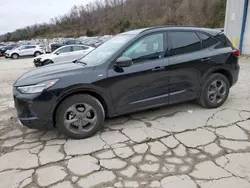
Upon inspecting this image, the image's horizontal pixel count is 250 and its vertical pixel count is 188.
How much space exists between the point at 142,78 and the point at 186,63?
35.4 inches

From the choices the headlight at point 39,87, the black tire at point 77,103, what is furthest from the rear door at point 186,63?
the headlight at point 39,87

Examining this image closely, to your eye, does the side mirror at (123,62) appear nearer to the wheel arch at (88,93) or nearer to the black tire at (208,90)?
the wheel arch at (88,93)

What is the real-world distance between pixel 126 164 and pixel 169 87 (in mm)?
1594

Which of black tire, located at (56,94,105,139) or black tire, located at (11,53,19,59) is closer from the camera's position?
black tire, located at (56,94,105,139)

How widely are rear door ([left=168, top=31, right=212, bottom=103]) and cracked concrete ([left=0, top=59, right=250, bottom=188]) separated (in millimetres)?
472

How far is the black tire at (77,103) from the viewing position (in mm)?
2918

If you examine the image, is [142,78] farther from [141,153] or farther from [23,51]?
[23,51]

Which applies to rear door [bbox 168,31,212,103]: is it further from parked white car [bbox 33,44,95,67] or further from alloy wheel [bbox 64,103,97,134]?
parked white car [bbox 33,44,95,67]

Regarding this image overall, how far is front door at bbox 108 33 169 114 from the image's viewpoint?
3.15 meters

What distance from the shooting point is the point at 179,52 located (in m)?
3.55

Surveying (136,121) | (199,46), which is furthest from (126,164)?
Answer: (199,46)

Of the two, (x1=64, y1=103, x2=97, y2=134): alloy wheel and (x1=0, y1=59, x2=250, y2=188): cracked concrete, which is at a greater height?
(x1=64, y1=103, x2=97, y2=134): alloy wheel

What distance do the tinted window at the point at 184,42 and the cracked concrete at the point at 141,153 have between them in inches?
46.4

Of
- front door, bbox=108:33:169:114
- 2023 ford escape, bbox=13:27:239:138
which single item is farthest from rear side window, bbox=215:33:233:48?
front door, bbox=108:33:169:114
